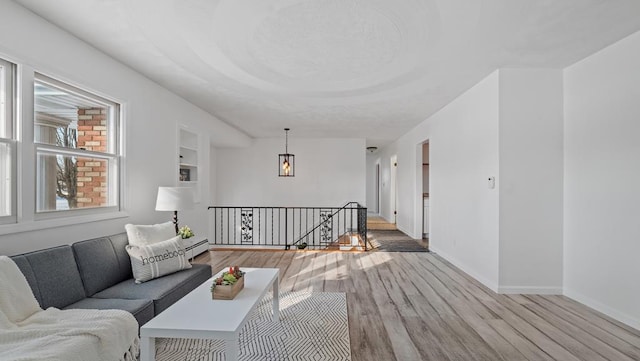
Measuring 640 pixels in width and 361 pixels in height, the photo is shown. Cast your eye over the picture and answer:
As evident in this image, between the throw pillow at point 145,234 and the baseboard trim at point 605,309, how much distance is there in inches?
188

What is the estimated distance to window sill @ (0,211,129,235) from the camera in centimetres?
230

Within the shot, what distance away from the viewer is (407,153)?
25.7 feet

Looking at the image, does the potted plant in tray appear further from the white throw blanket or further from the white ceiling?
the white ceiling

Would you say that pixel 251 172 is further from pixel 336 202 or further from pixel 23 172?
pixel 23 172

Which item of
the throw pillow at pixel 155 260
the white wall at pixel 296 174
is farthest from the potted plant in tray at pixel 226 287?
the white wall at pixel 296 174

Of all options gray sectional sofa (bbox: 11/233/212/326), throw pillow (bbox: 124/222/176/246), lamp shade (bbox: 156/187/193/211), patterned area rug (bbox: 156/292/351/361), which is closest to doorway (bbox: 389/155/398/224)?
patterned area rug (bbox: 156/292/351/361)

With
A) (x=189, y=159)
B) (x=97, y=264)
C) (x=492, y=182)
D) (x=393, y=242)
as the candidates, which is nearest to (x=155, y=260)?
(x=97, y=264)

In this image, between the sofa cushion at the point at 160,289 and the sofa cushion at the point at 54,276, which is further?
the sofa cushion at the point at 160,289

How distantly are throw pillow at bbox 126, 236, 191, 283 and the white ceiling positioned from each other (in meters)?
2.07

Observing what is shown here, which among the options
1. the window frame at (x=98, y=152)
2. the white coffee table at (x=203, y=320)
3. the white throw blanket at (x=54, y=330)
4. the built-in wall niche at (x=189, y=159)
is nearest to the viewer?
the white throw blanket at (x=54, y=330)

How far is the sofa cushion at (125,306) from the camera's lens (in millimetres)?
2229

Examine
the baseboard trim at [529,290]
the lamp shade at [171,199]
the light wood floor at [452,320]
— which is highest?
the lamp shade at [171,199]

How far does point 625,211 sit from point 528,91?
1.67 m

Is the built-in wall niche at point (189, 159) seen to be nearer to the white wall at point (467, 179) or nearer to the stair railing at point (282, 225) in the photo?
the stair railing at point (282, 225)
